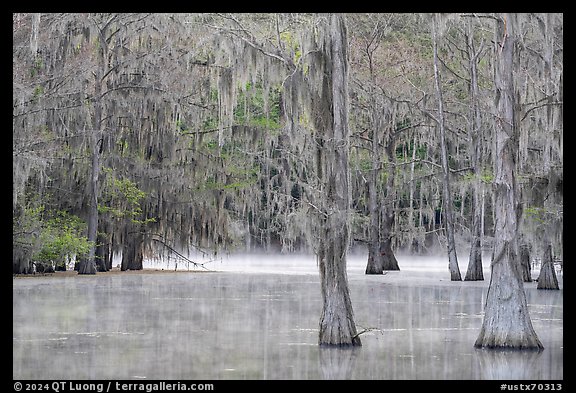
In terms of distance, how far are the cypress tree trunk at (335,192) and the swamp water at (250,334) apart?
0.40 m

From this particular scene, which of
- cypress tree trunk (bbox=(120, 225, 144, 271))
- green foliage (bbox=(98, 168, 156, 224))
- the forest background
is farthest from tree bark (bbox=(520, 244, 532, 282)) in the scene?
cypress tree trunk (bbox=(120, 225, 144, 271))

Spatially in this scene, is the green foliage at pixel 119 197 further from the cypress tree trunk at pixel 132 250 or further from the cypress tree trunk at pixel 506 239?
the cypress tree trunk at pixel 506 239

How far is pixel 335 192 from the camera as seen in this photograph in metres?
12.7

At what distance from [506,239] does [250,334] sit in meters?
3.96

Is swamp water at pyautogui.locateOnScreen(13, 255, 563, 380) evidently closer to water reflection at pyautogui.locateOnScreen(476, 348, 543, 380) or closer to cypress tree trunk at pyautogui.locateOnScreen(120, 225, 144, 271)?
water reflection at pyautogui.locateOnScreen(476, 348, 543, 380)

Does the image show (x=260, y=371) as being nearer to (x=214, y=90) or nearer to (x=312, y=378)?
(x=312, y=378)

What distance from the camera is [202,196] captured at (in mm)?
32625

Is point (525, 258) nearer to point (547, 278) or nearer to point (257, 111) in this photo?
point (547, 278)

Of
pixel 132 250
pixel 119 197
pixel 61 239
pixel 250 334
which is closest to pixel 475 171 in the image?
pixel 119 197

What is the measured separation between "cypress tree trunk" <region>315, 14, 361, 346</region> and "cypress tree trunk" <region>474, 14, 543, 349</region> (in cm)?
183

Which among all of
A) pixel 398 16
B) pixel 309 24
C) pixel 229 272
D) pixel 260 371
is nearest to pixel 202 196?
pixel 229 272

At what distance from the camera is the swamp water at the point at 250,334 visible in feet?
34.0

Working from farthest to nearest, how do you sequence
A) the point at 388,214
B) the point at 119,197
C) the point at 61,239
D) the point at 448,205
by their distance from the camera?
the point at 388,214
the point at 119,197
the point at 448,205
the point at 61,239
